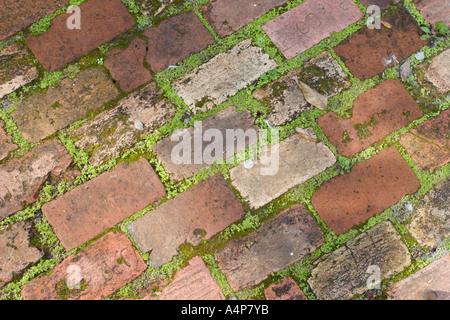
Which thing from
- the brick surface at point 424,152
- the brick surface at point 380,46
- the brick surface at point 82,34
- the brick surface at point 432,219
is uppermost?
the brick surface at point 82,34

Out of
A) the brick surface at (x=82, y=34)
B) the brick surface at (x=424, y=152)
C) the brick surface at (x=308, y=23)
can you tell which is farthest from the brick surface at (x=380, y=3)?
the brick surface at (x=82, y=34)

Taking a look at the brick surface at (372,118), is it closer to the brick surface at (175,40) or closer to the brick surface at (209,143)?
the brick surface at (209,143)

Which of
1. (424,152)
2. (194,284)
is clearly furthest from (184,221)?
(424,152)

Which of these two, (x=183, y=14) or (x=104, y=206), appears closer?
(x=104, y=206)

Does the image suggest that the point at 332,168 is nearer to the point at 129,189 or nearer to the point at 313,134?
the point at 313,134

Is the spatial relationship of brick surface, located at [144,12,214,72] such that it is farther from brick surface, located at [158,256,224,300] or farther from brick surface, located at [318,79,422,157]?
brick surface, located at [158,256,224,300]

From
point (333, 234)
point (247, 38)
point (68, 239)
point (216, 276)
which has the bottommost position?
point (333, 234)
